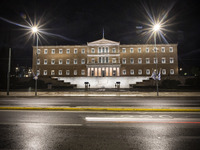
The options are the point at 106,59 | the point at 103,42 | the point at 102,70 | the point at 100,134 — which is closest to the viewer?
the point at 100,134

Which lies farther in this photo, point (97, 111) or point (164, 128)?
point (97, 111)

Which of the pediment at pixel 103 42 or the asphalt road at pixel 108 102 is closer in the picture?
the asphalt road at pixel 108 102

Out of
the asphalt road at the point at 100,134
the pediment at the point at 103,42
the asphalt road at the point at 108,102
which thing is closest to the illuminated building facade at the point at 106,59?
the pediment at the point at 103,42

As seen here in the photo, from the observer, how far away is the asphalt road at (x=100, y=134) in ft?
11.0

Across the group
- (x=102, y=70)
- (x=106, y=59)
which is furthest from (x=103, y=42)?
(x=102, y=70)

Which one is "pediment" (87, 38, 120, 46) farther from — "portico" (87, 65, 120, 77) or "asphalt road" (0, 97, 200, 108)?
"asphalt road" (0, 97, 200, 108)

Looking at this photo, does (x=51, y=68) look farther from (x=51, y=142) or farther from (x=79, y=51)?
(x=51, y=142)

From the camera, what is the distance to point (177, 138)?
12.3 ft

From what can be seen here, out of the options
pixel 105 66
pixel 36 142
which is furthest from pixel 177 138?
pixel 105 66

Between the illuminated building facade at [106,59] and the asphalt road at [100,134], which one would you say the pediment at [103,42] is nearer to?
the illuminated building facade at [106,59]

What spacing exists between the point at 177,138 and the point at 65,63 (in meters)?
53.8

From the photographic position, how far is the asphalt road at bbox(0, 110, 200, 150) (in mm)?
3357

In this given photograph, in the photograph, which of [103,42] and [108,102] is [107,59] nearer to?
[103,42]

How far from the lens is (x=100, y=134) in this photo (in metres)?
4.05
